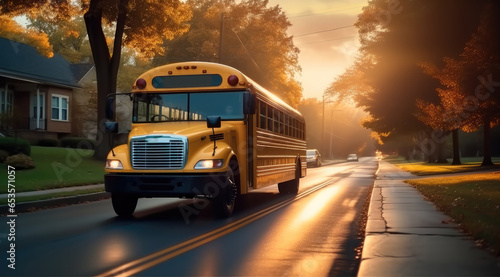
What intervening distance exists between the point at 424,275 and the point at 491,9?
1157cm

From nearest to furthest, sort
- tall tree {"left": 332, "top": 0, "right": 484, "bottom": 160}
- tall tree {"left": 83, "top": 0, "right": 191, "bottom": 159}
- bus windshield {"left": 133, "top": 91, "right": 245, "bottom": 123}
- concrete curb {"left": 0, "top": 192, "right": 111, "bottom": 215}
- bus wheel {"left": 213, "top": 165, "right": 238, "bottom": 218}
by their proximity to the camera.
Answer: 1. bus wheel {"left": 213, "top": 165, "right": 238, "bottom": 218}
2. bus windshield {"left": 133, "top": 91, "right": 245, "bottom": 123}
3. concrete curb {"left": 0, "top": 192, "right": 111, "bottom": 215}
4. tall tree {"left": 332, "top": 0, "right": 484, "bottom": 160}
5. tall tree {"left": 83, "top": 0, "right": 191, "bottom": 159}

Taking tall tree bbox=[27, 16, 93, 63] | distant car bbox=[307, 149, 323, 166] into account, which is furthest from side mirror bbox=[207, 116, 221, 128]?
tall tree bbox=[27, 16, 93, 63]

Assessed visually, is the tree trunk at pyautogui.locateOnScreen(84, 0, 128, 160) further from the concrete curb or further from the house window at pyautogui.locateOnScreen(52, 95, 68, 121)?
the house window at pyautogui.locateOnScreen(52, 95, 68, 121)

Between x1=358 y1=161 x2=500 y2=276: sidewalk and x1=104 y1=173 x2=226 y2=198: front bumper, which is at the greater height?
x1=104 y1=173 x2=226 y2=198: front bumper

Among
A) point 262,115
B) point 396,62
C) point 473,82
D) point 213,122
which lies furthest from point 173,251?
point 396,62

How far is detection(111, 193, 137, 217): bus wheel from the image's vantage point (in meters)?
12.0

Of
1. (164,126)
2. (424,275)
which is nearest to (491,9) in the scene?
(164,126)

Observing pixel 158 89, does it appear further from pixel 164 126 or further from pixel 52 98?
pixel 52 98

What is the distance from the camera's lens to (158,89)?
12773 millimetres

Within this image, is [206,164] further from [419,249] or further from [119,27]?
[119,27]

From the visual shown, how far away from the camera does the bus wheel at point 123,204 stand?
471 inches

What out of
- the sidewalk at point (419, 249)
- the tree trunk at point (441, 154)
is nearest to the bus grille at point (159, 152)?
the sidewalk at point (419, 249)

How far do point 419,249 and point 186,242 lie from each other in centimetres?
339

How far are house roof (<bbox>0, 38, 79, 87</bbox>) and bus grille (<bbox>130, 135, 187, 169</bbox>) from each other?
28.7 metres
